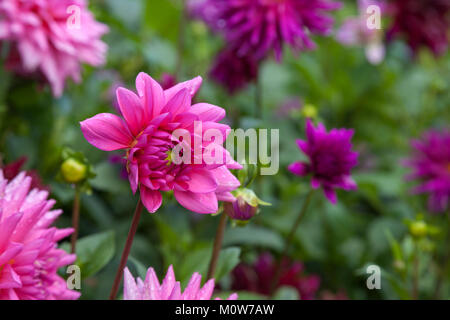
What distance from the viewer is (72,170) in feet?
1.37

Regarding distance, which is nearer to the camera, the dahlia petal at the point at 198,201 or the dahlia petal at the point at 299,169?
the dahlia petal at the point at 198,201

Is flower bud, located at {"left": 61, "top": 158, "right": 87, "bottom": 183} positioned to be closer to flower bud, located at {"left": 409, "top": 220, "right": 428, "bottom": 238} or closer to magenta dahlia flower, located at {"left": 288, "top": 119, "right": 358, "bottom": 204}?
magenta dahlia flower, located at {"left": 288, "top": 119, "right": 358, "bottom": 204}

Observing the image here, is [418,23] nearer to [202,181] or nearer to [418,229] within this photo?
[418,229]

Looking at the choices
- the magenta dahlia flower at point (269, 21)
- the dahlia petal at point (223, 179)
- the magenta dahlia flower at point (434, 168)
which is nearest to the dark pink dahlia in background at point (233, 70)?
the magenta dahlia flower at point (269, 21)

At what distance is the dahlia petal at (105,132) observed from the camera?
30cm

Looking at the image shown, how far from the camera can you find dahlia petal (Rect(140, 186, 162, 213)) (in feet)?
0.98

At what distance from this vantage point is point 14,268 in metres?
0.32

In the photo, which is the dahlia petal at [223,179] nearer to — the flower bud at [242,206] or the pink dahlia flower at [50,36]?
the flower bud at [242,206]

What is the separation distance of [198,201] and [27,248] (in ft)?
0.36

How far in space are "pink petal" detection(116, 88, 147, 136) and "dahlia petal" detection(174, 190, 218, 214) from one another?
0.04 m
